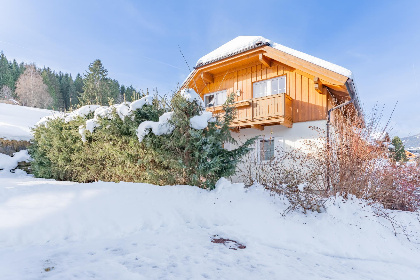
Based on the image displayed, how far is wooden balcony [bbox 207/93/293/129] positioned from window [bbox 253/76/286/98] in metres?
1.09

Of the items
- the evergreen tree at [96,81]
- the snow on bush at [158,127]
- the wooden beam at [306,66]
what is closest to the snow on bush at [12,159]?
the snow on bush at [158,127]

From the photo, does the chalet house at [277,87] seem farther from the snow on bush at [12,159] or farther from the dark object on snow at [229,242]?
the snow on bush at [12,159]

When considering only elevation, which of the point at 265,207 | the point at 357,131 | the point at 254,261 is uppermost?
the point at 357,131

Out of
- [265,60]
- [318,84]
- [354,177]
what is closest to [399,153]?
[318,84]

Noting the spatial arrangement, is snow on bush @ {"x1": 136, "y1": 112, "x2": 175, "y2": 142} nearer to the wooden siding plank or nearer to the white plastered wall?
the white plastered wall

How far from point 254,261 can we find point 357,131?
15.5 feet

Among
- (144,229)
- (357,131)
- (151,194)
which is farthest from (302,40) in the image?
(144,229)

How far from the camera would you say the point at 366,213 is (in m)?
4.55

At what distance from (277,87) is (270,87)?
0.35 metres

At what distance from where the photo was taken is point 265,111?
953 cm

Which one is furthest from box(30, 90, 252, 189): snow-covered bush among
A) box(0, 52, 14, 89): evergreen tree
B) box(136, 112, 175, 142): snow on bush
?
box(0, 52, 14, 89): evergreen tree

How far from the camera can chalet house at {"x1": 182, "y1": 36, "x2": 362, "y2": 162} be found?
29.0ft

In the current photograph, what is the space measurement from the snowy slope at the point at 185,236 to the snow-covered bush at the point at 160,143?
522mm

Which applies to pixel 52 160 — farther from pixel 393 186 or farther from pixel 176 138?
pixel 393 186
